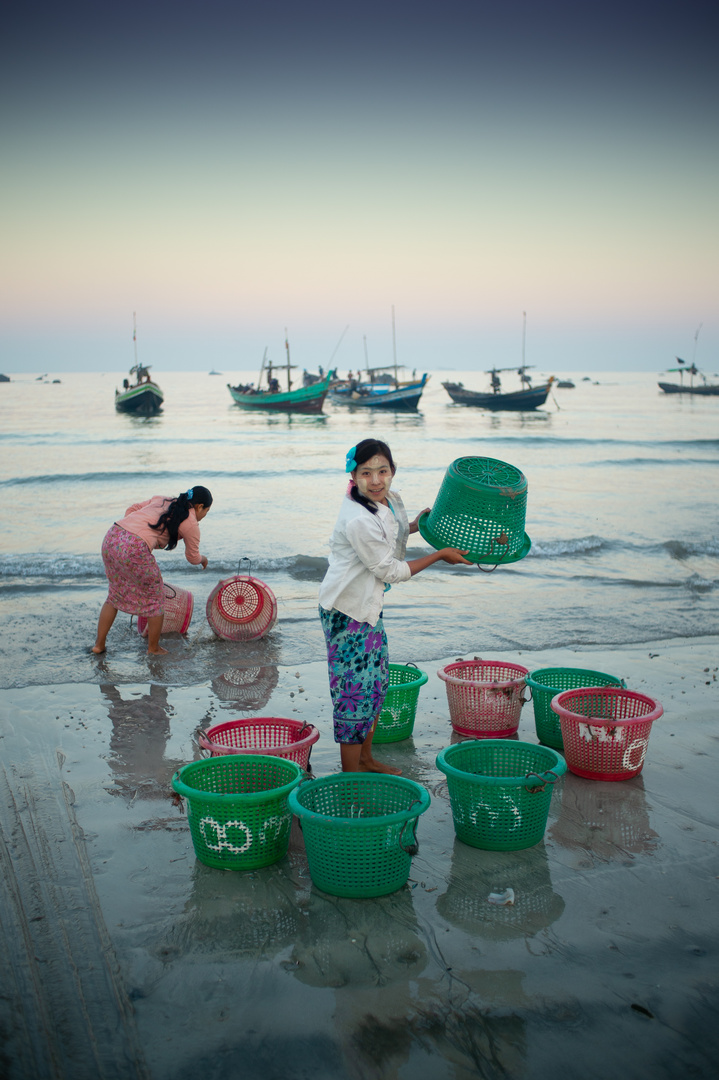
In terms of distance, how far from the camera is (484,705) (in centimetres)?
425

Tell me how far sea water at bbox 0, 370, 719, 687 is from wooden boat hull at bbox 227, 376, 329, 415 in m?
13.3

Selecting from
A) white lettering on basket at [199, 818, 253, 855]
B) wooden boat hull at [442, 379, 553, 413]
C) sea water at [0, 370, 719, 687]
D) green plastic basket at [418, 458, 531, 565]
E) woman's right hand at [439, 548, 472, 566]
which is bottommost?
sea water at [0, 370, 719, 687]

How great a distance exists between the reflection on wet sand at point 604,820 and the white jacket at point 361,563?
4.02 feet

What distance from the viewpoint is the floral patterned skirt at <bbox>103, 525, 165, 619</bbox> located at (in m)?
5.65

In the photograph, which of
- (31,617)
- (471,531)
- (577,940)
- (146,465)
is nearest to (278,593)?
(31,617)

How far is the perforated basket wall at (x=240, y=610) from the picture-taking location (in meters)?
6.39

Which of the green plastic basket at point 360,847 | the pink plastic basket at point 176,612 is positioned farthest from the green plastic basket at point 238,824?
the pink plastic basket at point 176,612

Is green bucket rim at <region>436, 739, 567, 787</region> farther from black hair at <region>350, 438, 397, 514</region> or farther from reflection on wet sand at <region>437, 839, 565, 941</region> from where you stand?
black hair at <region>350, 438, 397, 514</region>

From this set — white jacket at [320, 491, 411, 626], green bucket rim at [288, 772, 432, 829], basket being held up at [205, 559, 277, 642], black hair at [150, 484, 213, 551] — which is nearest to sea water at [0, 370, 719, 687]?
basket being held up at [205, 559, 277, 642]

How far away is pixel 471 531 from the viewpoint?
3.79m

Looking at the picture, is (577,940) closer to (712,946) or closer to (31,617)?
(712,946)

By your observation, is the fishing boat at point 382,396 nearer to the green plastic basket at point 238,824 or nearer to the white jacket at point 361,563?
the white jacket at point 361,563

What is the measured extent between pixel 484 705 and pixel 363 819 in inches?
68.6

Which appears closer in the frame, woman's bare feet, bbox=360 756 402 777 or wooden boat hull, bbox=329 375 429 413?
woman's bare feet, bbox=360 756 402 777
